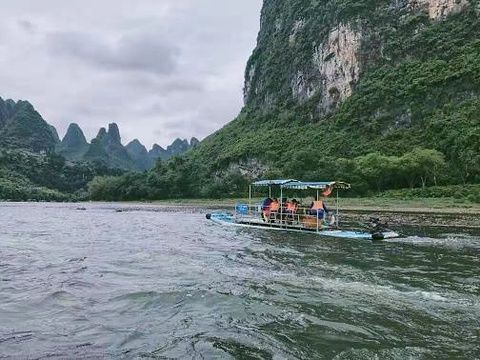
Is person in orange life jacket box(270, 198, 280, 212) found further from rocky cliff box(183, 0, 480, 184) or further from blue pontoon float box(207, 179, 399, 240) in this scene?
rocky cliff box(183, 0, 480, 184)

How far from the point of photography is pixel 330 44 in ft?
431

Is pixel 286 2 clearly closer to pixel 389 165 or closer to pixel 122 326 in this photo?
pixel 389 165

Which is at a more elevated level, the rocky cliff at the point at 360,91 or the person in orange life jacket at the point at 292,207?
the rocky cliff at the point at 360,91

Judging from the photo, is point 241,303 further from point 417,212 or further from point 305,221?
point 417,212

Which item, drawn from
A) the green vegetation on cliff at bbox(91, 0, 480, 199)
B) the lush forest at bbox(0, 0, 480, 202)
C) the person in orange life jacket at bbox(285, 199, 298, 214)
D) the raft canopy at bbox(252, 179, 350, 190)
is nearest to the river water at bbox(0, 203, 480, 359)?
the raft canopy at bbox(252, 179, 350, 190)

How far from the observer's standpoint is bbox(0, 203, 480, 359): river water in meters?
7.96

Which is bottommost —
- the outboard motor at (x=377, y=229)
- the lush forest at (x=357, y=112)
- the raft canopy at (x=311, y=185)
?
the outboard motor at (x=377, y=229)

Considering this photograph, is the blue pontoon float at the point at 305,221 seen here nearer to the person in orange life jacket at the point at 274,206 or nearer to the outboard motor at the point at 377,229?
the outboard motor at the point at 377,229

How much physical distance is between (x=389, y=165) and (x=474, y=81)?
3319 cm

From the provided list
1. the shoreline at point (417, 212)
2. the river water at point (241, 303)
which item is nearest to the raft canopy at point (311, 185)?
the shoreline at point (417, 212)

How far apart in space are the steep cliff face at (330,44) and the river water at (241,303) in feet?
349

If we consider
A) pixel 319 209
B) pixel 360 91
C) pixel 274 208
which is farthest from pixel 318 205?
pixel 360 91

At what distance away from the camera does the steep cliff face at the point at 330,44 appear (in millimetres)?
115562

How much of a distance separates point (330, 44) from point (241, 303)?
130 m
